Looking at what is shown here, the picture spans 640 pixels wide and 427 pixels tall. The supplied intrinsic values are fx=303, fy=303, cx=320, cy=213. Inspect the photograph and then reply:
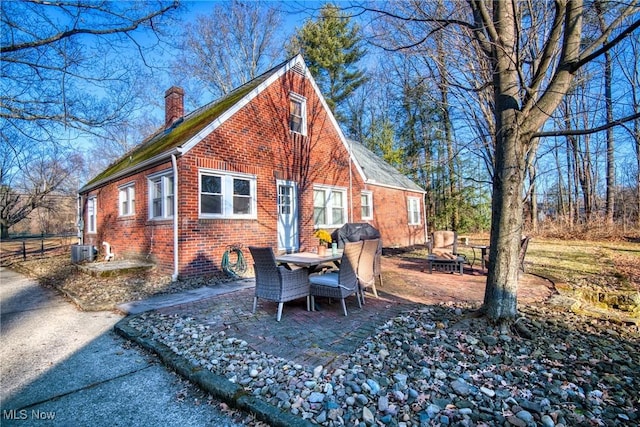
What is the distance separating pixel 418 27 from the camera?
17.4ft

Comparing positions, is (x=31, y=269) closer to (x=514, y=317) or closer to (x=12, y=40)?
(x=12, y=40)

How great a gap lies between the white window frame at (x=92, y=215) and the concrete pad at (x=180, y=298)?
9224 mm

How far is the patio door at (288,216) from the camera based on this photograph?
9.73 m

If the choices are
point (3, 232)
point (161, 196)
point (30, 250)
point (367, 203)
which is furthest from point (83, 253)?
point (3, 232)

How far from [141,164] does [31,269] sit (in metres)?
5.85

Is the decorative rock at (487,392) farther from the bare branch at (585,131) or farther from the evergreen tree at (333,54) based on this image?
the evergreen tree at (333,54)

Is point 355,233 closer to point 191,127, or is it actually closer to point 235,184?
point 235,184

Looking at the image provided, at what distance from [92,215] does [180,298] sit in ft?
Result: 34.5

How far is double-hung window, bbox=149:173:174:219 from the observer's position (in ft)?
26.1

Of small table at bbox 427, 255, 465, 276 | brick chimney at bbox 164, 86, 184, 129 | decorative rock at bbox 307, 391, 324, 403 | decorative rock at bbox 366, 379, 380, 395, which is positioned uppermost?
brick chimney at bbox 164, 86, 184, 129

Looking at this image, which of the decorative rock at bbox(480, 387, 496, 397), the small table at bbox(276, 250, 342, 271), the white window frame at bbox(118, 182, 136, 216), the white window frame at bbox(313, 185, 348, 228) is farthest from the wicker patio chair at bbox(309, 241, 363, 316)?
the white window frame at bbox(118, 182, 136, 216)

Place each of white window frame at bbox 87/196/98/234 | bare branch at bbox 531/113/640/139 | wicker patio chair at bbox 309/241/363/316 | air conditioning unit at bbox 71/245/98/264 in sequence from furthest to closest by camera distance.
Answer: white window frame at bbox 87/196/98/234 < air conditioning unit at bbox 71/245/98/264 < wicker patio chair at bbox 309/241/363/316 < bare branch at bbox 531/113/640/139

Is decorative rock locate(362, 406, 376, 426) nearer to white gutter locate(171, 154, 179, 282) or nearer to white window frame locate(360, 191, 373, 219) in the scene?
white gutter locate(171, 154, 179, 282)

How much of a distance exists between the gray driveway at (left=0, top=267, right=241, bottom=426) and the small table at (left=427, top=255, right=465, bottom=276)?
270 inches
